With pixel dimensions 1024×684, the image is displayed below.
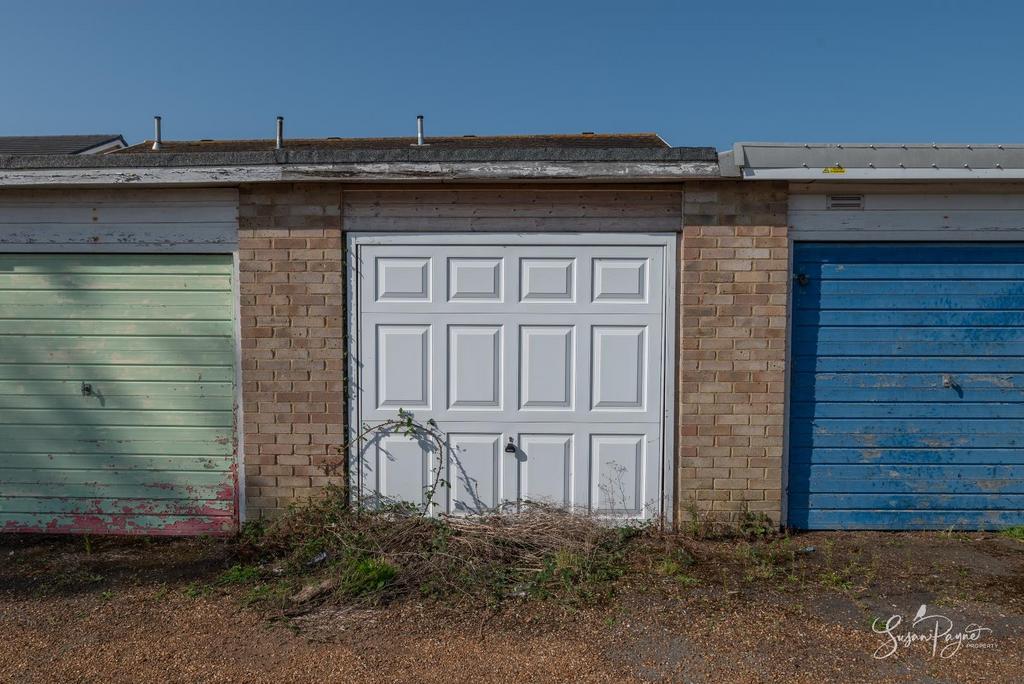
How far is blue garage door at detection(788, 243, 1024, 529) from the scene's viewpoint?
5355 mm

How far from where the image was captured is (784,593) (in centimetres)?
438

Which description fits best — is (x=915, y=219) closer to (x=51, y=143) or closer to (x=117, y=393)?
(x=117, y=393)

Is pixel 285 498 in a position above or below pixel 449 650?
above

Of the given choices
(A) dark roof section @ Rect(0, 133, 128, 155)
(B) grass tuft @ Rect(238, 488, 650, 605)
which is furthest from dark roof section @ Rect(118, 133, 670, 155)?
(B) grass tuft @ Rect(238, 488, 650, 605)

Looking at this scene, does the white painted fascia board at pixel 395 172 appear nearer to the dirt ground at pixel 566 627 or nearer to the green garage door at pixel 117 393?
the green garage door at pixel 117 393

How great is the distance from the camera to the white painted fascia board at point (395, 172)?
4953mm

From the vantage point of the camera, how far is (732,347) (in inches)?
206

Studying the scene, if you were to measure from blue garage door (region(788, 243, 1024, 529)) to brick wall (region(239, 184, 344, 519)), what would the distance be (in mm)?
3403

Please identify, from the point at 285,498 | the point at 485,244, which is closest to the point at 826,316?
the point at 485,244

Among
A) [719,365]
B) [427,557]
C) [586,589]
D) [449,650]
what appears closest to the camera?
[449,650]

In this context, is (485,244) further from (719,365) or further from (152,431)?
(152,431)

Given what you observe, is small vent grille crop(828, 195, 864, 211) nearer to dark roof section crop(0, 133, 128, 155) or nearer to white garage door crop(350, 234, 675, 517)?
white garage door crop(350, 234, 675, 517)

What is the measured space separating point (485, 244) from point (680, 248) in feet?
4.62

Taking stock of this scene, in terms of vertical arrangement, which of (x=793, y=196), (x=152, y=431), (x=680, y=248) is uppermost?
(x=793, y=196)
